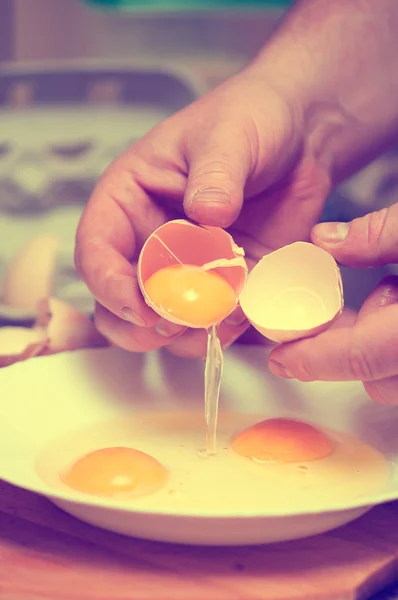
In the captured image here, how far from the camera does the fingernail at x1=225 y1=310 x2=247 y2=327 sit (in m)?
1.21

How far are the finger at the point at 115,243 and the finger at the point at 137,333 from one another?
0.06 metres

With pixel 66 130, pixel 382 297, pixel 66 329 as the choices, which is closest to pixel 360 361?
pixel 382 297

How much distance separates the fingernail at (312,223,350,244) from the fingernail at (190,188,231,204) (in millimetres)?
127

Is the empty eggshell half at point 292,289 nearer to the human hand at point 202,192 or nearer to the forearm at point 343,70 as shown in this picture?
the human hand at point 202,192

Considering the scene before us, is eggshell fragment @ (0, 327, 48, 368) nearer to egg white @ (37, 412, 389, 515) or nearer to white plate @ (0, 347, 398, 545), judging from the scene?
white plate @ (0, 347, 398, 545)

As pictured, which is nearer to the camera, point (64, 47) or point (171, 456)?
point (171, 456)

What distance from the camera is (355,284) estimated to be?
78.0 inches

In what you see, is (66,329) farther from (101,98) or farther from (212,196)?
(101,98)

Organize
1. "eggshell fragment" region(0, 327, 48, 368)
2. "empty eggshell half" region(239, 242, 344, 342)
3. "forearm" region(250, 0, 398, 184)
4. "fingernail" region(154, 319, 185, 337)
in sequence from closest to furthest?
"empty eggshell half" region(239, 242, 344, 342), "fingernail" region(154, 319, 185, 337), "eggshell fragment" region(0, 327, 48, 368), "forearm" region(250, 0, 398, 184)

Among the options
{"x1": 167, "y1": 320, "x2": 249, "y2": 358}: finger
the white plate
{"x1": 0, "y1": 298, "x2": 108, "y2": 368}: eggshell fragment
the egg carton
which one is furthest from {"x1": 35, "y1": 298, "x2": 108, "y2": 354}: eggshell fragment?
the egg carton

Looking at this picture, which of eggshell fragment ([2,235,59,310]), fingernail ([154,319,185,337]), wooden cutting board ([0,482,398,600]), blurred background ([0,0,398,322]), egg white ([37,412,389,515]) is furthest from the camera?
Result: blurred background ([0,0,398,322])

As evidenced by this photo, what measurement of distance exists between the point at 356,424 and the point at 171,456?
0.92 feet

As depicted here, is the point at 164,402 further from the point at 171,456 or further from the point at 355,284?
the point at 355,284

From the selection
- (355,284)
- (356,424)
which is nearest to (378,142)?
(355,284)
